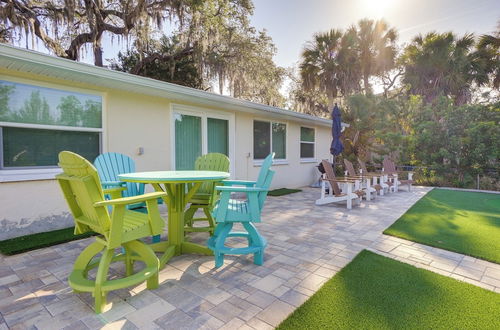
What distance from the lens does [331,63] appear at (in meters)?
12.6

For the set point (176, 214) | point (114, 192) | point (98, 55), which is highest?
point (98, 55)

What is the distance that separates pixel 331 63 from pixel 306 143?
19.1ft

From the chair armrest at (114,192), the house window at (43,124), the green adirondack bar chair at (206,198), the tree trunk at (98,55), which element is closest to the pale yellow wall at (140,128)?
the house window at (43,124)

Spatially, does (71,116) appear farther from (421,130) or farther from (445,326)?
(421,130)

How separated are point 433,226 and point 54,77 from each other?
241 inches

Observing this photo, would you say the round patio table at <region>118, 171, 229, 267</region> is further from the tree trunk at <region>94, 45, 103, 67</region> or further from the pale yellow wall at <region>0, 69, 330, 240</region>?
the tree trunk at <region>94, 45, 103, 67</region>

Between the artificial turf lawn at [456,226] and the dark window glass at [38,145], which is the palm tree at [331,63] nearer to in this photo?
the artificial turf lawn at [456,226]

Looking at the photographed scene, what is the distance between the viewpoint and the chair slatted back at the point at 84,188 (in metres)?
1.75

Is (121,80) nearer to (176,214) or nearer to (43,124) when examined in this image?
(43,124)

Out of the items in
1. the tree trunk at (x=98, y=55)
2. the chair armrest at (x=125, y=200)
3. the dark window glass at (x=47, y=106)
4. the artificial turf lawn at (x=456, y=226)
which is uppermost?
the tree trunk at (x=98, y=55)

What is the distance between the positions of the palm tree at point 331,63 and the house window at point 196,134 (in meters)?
8.34

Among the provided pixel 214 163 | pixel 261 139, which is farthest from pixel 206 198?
→ pixel 261 139

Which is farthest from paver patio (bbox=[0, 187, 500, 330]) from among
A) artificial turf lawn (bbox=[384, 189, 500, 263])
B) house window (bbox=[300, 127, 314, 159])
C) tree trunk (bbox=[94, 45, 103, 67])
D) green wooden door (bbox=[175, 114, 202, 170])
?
tree trunk (bbox=[94, 45, 103, 67])

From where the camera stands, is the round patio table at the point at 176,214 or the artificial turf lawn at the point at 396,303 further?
the round patio table at the point at 176,214
